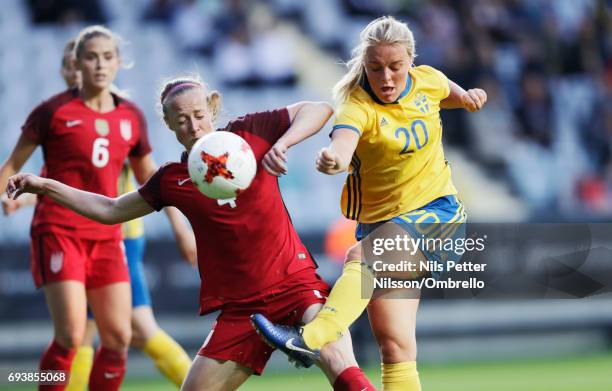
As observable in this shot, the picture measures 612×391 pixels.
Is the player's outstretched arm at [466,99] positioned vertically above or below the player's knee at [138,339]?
above

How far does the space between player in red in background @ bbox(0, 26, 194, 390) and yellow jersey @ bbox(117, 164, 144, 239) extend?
9.1 inches

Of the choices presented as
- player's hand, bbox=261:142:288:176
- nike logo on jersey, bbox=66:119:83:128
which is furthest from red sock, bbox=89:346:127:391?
player's hand, bbox=261:142:288:176

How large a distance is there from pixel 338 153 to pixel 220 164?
60 cm

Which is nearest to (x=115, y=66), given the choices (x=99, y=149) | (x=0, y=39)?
(x=99, y=149)

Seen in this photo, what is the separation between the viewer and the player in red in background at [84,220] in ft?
21.8

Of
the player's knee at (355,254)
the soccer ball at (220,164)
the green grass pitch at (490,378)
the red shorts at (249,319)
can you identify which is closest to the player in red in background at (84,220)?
the red shorts at (249,319)

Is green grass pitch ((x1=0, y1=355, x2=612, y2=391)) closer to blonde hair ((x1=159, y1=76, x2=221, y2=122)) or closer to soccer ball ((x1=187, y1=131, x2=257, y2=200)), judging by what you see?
blonde hair ((x1=159, y1=76, x2=221, y2=122))

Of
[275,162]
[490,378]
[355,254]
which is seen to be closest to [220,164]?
[275,162]

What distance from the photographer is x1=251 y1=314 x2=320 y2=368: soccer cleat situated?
4.73 metres

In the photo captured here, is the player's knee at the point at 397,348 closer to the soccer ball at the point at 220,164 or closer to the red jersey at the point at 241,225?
the red jersey at the point at 241,225

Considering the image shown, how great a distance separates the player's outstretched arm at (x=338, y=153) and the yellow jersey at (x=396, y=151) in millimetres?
76

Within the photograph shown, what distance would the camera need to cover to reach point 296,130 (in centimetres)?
495

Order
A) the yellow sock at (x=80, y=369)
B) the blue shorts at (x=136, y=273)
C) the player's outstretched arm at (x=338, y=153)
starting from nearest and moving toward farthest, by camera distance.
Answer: the player's outstretched arm at (x=338, y=153), the yellow sock at (x=80, y=369), the blue shorts at (x=136, y=273)

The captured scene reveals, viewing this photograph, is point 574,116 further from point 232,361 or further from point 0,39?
point 232,361
